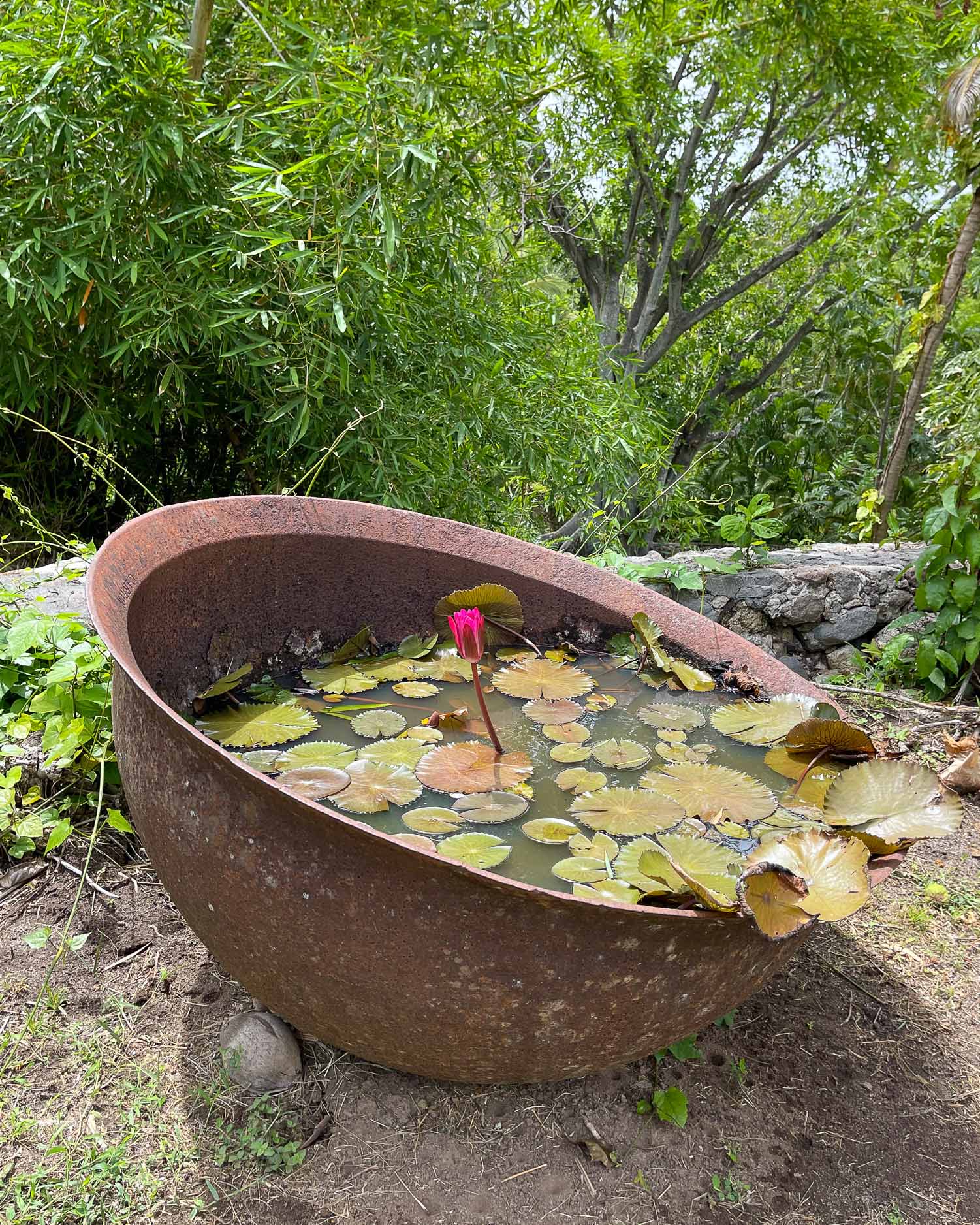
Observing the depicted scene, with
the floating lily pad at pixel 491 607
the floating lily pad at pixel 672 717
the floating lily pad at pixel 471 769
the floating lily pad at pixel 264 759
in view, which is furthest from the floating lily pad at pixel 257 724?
the floating lily pad at pixel 672 717

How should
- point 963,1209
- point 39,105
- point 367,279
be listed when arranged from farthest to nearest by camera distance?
point 367,279, point 39,105, point 963,1209

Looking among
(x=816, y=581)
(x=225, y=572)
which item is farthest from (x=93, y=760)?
(x=816, y=581)

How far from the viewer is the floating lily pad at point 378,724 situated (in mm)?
1416

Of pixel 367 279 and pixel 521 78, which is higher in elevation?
pixel 521 78

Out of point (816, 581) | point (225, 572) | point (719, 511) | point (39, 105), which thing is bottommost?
point (719, 511)

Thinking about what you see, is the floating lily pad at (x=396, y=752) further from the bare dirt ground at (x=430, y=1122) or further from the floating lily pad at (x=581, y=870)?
the bare dirt ground at (x=430, y=1122)

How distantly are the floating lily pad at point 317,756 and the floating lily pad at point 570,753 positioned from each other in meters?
0.33

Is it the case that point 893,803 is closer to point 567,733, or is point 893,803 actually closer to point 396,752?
point 567,733

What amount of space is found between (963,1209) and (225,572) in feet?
4.73

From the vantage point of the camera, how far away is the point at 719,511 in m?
7.54

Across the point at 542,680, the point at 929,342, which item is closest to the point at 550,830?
the point at 542,680

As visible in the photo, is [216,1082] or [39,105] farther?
[39,105]

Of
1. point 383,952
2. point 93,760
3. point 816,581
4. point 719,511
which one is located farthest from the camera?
point 719,511

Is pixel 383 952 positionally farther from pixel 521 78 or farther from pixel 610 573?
pixel 521 78
